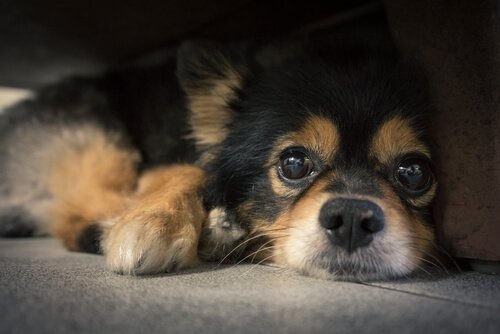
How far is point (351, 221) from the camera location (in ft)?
4.86

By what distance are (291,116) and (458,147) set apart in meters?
0.58

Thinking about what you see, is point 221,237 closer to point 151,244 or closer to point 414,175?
point 151,244

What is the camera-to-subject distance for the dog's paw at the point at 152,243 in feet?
4.97

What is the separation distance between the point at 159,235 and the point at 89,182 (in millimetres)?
1088

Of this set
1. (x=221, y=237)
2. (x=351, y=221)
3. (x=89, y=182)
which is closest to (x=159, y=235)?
(x=221, y=237)

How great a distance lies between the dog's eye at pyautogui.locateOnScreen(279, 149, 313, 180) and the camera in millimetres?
1766

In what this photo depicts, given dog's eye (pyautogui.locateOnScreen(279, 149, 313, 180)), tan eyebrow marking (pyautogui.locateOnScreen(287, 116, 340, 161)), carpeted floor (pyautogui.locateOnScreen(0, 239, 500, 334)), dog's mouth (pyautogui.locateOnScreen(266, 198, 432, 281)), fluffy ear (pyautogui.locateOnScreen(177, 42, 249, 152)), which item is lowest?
carpeted floor (pyautogui.locateOnScreen(0, 239, 500, 334))

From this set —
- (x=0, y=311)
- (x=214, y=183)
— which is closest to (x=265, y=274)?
(x=214, y=183)

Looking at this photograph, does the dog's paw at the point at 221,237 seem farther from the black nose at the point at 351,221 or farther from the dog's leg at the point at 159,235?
the black nose at the point at 351,221

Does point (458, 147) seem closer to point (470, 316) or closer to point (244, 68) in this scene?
point (470, 316)

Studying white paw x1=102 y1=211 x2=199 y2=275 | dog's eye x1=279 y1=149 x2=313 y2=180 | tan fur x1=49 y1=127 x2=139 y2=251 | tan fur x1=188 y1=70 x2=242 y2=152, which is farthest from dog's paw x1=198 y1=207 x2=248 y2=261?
tan fur x1=49 y1=127 x2=139 y2=251

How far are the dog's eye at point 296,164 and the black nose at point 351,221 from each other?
26 centimetres

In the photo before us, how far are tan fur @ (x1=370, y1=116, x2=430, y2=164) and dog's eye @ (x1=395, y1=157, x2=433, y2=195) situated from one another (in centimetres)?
4

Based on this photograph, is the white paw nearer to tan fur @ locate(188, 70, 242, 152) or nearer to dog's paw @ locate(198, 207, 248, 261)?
dog's paw @ locate(198, 207, 248, 261)
